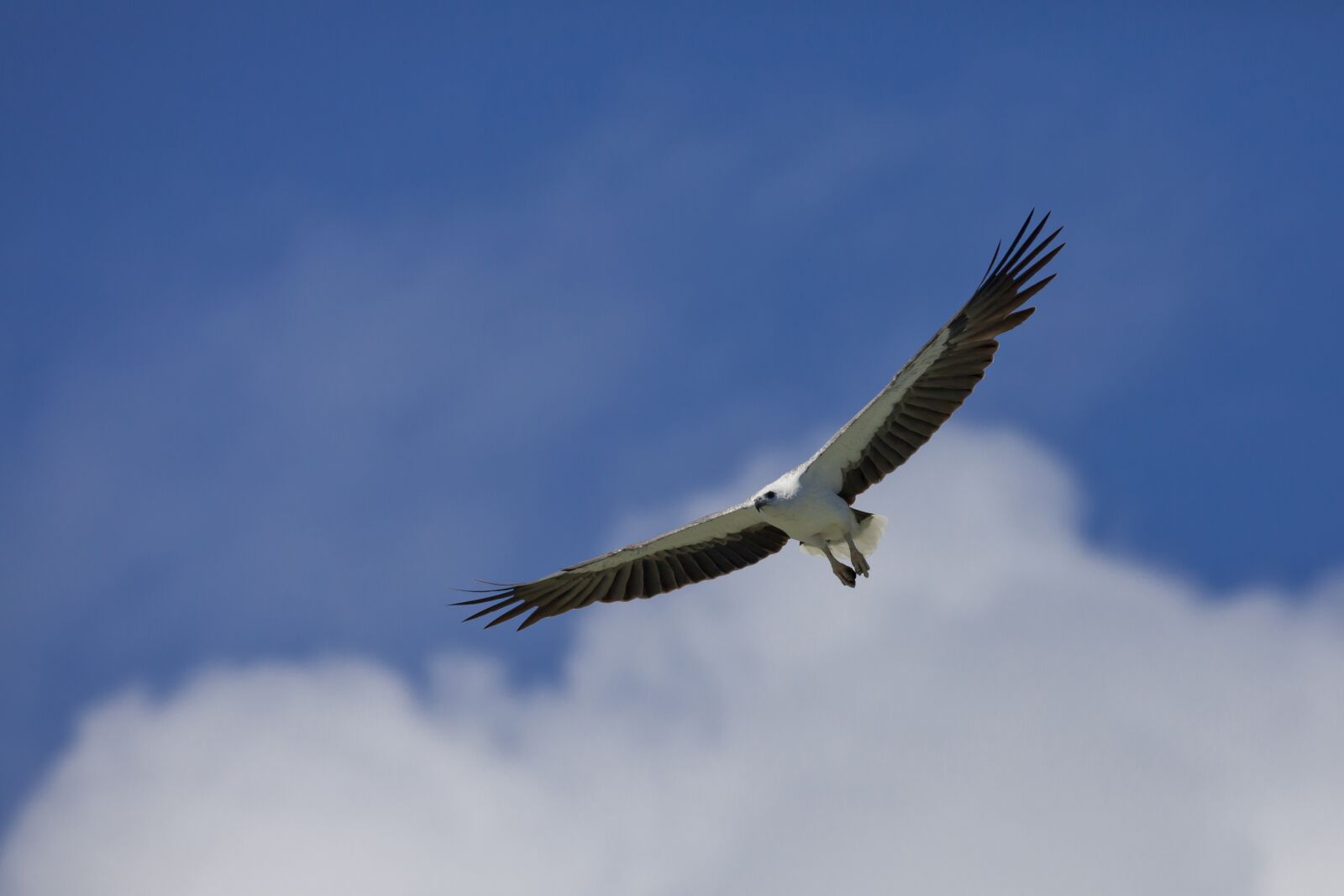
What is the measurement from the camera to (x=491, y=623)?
23.2m

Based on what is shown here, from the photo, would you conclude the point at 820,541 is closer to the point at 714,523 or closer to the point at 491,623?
the point at 714,523

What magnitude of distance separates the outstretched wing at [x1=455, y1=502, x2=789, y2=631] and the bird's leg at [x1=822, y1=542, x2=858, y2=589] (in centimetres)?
91

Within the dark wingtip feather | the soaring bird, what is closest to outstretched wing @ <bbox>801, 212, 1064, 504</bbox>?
the soaring bird

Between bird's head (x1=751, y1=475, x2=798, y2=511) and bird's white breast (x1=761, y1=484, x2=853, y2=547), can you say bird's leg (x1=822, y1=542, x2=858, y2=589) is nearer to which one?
bird's white breast (x1=761, y1=484, x2=853, y2=547)

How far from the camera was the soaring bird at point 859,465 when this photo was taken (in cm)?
2138

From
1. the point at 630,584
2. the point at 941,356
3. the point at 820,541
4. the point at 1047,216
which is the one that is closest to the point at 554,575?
the point at 630,584

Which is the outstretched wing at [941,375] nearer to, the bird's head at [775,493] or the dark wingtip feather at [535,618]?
the bird's head at [775,493]

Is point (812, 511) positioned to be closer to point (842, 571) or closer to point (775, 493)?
point (775, 493)

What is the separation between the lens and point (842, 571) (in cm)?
2191

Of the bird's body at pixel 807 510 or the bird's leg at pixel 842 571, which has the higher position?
the bird's body at pixel 807 510

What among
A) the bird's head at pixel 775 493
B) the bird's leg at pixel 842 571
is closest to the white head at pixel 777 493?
the bird's head at pixel 775 493

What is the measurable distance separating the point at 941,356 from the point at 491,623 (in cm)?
654

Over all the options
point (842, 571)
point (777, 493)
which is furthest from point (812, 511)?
point (842, 571)

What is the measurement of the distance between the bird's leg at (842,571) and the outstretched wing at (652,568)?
0.91 meters
